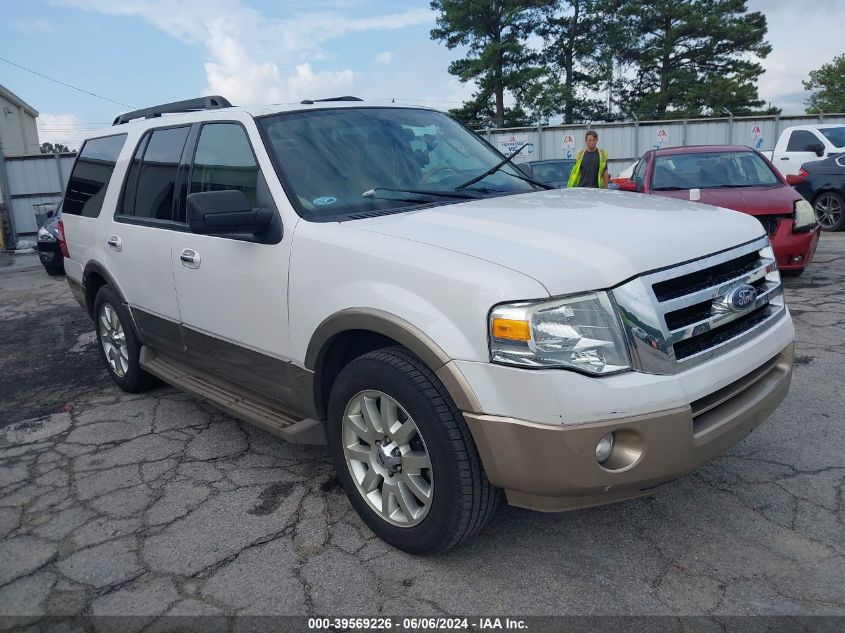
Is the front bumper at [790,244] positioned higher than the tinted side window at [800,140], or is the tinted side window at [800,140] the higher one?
the tinted side window at [800,140]

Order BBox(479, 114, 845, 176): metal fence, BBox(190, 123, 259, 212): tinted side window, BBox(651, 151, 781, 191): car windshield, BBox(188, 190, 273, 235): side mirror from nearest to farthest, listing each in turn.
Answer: BBox(188, 190, 273, 235): side mirror
BBox(190, 123, 259, 212): tinted side window
BBox(651, 151, 781, 191): car windshield
BBox(479, 114, 845, 176): metal fence

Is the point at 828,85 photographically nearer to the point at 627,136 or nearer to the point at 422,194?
the point at 627,136

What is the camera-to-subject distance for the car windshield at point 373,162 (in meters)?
3.24

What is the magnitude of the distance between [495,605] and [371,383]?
0.92 metres

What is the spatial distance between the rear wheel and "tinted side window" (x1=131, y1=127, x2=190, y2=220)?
34.5 feet

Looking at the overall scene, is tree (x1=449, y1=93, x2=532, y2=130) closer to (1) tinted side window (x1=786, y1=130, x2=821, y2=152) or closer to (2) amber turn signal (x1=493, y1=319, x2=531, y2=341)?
(1) tinted side window (x1=786, y1=130, x2=821, y2=152)

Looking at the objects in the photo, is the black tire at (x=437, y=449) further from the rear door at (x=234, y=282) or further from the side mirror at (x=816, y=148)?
the side mirror at (x=816, y=148)

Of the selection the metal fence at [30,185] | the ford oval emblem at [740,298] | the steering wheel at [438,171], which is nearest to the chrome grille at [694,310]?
the ford oval emblem at [740,298]

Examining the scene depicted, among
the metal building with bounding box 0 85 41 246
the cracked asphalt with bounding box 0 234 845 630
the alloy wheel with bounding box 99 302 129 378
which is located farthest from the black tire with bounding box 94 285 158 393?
the metal building with bounding box 0 85 41 246

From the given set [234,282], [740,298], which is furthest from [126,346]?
[740,298]

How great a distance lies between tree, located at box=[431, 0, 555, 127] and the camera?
118ft

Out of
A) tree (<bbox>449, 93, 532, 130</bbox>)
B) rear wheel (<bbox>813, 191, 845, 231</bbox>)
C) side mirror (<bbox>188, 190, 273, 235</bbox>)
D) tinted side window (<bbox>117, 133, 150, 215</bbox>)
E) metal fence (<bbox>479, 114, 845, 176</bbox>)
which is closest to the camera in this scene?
side mirror (<bbox>188, 190, 273, 235</bbox>)

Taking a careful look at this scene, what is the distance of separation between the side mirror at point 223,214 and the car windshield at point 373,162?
22cm

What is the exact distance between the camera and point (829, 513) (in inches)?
117
